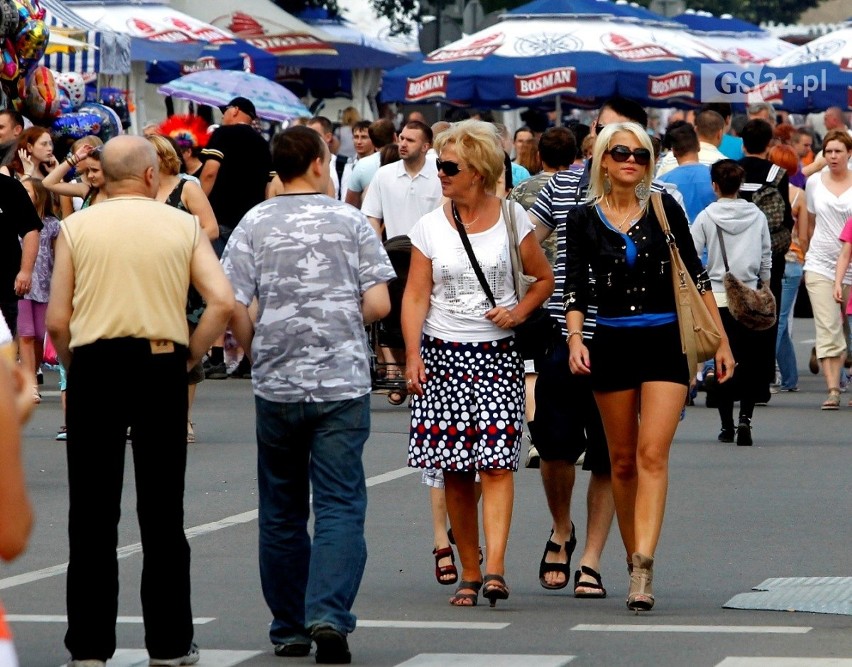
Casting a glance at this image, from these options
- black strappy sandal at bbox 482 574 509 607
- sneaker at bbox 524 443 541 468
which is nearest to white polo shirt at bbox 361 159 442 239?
sneaker at bbox 524 443 541 468

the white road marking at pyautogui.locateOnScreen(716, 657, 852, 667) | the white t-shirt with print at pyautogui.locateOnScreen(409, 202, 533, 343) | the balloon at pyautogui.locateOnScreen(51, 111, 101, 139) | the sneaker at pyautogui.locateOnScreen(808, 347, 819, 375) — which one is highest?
the balloon at pyautogui.locateOnScreen(51, 111, 101, 139)

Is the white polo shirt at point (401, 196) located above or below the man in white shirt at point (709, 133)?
below

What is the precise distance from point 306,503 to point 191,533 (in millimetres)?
2705

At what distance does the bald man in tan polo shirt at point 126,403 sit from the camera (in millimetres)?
6391

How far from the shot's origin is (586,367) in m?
7.48

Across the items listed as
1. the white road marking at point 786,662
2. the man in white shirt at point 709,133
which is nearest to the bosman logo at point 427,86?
the man in white shirt at point 709,133

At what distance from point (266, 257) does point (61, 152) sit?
33.5ft

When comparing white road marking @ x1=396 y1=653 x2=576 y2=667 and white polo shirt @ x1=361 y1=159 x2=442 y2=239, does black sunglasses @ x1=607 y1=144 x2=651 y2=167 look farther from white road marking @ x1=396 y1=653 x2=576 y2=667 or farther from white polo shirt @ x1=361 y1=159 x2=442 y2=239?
white polo shirt @ x1=361 y1=159 x2=442 y2=239

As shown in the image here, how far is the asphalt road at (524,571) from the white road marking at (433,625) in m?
0.02

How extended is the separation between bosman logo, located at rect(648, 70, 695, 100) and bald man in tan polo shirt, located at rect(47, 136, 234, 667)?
1962cm

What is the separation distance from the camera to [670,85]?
25922mm

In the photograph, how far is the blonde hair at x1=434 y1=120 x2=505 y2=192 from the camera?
303 inches

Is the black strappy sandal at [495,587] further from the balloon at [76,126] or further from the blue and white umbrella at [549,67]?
the blue and white umbrella at [549,67]

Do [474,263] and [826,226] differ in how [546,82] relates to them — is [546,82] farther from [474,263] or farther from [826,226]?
[474,263]
